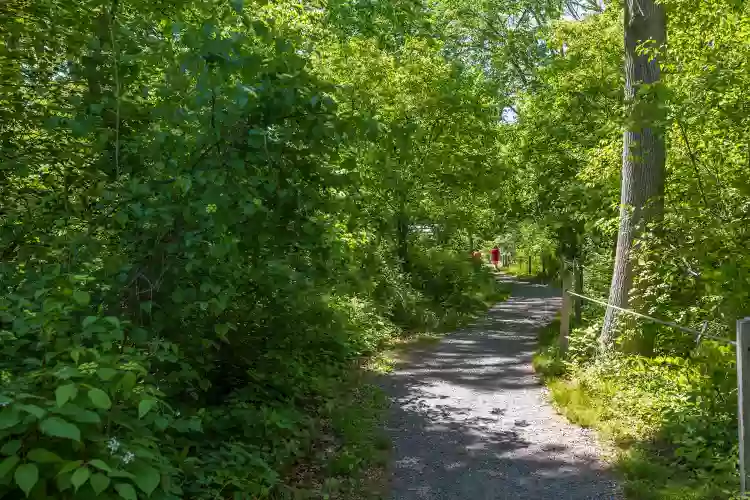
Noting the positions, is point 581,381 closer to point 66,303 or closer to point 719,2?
point 719,2

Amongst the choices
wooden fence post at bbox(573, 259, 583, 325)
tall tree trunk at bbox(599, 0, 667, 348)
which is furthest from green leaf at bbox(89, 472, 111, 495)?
wooden fence post at bbox(573, 259, 583, 325)

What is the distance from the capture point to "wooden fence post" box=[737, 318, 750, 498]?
4.63m

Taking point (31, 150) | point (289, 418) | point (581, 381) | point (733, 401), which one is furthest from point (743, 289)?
point (31, 150)

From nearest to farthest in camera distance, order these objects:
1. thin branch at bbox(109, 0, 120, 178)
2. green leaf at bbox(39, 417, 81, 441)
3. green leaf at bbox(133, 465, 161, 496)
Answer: green leaf at bbox(39, 417, 81, 441)
green leaf at bbox(133, 465, 161, 496)
thin branch at bbox(109, 0, 120, 178)

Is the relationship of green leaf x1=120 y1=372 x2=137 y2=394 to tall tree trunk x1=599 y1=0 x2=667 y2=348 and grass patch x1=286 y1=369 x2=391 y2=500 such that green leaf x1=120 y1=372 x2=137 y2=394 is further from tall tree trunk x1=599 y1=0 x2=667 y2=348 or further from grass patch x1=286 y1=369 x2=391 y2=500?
tall tree trunk x1=599 y1=0 x2=667 y2=348

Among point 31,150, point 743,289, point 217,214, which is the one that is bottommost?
point 743,289

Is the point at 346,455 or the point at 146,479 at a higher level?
the point at 146,479

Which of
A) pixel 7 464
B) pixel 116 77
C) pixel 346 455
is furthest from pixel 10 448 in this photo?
pixel 346 455

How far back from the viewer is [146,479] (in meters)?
Answer: 2.61

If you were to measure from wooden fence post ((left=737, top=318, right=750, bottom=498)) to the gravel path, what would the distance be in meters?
1.26

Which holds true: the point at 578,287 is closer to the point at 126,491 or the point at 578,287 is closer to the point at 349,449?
the point at 349,449

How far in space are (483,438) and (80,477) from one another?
603cm

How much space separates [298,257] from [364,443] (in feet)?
10.2

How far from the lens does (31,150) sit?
459cm
